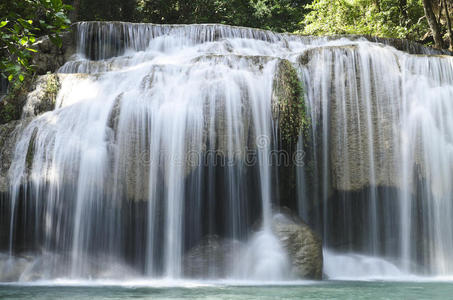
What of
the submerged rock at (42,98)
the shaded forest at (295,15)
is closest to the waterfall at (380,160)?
the submerged rock at (42,98)

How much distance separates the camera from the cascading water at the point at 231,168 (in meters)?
8.55

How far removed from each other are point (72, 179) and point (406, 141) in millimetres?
6163

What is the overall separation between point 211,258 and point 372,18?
47.2 feet

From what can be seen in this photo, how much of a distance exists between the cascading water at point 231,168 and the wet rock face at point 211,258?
0.25ft

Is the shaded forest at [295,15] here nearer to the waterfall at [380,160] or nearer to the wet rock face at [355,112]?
the wet rock face at [355,112]

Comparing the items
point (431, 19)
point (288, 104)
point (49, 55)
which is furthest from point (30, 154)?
point (431, 19)

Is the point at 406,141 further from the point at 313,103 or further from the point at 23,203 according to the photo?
the point at 23,203

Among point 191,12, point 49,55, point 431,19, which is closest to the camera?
point 49,55

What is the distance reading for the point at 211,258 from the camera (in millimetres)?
8344

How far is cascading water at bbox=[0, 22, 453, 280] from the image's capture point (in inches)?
336

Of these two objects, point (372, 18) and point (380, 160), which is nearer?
point (380, 160)

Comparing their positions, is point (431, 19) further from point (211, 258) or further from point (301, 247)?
point (211, 258)

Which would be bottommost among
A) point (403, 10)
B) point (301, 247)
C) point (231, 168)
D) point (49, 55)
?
point (301, 247)

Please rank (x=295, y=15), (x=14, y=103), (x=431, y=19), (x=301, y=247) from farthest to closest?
(x=295, y=15)
(x=431, y=19)
(x=14, y=103)
(x=301, y=247)
